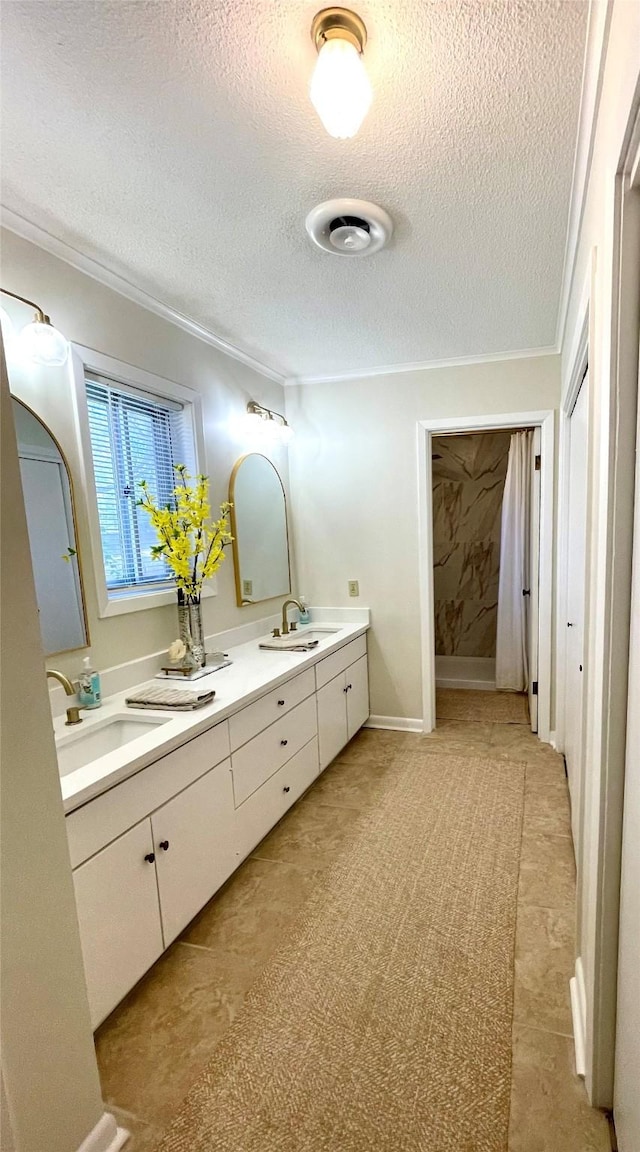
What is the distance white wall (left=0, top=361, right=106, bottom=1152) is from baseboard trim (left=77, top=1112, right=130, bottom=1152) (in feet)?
0.14

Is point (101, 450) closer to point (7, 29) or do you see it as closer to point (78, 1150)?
point (7, 29)

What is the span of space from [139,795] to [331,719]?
1.57m

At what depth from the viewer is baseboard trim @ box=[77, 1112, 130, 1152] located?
1.12 m

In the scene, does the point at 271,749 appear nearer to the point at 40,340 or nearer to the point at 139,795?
the point at 139,795

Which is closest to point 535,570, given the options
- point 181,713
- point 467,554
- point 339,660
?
point 339,660

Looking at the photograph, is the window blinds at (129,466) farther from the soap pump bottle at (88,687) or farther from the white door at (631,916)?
the white door at (631,916)

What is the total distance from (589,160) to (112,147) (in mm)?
1285

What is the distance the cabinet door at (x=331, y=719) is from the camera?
283cm

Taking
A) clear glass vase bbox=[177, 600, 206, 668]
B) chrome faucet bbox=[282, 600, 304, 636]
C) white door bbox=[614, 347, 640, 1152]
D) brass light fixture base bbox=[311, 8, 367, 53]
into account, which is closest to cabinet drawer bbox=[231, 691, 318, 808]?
clear glass vase bbox=[177, 600, 206, 668]

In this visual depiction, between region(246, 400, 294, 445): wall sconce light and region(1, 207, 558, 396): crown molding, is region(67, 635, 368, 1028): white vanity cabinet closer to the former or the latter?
region(246, 400, 294, 445): wall sconce light

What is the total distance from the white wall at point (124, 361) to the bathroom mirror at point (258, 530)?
0.08 m

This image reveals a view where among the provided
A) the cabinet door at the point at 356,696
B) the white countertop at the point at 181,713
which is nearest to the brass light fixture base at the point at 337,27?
the white countertop at the point at 181,713

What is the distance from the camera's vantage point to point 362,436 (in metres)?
3.42

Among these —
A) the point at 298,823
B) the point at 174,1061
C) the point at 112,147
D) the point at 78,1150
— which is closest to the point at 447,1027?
the point at 174,1061
